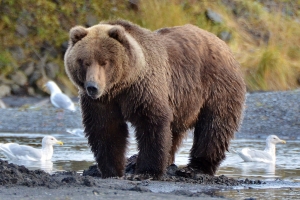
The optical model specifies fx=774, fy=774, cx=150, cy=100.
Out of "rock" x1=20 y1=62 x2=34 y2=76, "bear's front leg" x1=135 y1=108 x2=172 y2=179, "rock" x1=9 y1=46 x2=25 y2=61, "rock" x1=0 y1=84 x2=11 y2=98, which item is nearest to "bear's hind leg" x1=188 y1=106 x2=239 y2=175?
"bear's front leg" x1=135 y1=108 x2=172 y2=179

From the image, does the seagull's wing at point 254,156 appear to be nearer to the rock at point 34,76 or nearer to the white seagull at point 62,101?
the white seagull at point 62,101

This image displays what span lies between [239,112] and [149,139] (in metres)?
1.59

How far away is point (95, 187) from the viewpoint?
6871mm

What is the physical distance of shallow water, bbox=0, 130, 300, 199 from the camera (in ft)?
25.6

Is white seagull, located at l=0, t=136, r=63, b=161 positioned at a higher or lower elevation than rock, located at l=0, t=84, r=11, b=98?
lower

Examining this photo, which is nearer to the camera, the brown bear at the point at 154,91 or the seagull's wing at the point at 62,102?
the brown bear at the point at 154,91

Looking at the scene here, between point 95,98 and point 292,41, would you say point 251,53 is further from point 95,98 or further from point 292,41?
point 95,98

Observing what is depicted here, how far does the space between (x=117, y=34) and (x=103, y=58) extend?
0.96 ft

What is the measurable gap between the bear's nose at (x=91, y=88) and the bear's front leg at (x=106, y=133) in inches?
17.8

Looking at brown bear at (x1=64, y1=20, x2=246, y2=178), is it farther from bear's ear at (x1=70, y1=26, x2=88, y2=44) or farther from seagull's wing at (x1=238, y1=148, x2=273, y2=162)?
seagull's wing at (x1=238, y1=148, x2=273, y2=162)

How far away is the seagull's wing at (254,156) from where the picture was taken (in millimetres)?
11508

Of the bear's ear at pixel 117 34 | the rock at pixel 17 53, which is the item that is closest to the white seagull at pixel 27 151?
the bear's ear at pixel 117 34

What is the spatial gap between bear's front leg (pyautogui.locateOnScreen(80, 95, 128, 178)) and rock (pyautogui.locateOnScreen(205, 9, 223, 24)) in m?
15.0

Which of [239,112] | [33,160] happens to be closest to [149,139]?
[239,112]
